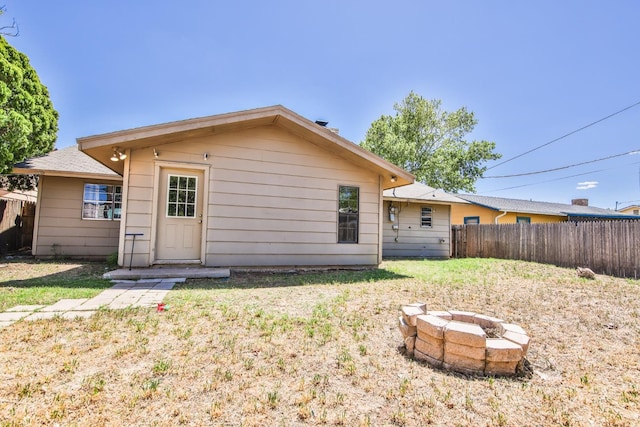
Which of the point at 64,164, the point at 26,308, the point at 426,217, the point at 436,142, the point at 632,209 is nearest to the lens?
the point at 26,308

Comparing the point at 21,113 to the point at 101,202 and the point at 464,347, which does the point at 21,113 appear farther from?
the point at 464,347

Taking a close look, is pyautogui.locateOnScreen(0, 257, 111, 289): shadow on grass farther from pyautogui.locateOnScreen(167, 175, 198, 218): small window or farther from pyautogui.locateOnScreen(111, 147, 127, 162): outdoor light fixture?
pyautogui.locateOnScreen(111, 147, 127, 162): outdoor light fixture

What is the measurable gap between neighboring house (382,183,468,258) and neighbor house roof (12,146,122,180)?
8827mm

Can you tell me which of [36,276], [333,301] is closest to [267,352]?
[333,301]

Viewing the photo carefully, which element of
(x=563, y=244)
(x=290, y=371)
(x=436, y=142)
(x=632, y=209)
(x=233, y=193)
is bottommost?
(x=290, y=371)

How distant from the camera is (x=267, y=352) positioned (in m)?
2.50

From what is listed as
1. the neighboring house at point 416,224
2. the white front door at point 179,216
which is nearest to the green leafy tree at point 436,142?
the neighboring house at point 416,224

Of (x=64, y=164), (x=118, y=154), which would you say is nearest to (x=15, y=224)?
(x=64, y=164)

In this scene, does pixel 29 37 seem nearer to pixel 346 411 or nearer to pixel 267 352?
pixel 267 352

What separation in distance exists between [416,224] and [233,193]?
795 cm

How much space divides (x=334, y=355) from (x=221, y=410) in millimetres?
1052

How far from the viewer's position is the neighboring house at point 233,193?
581 centimetres

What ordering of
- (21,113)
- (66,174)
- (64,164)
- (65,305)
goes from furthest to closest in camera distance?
(21,113), (64,164), (66,174), (65,305)

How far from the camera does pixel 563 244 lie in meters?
8.85
